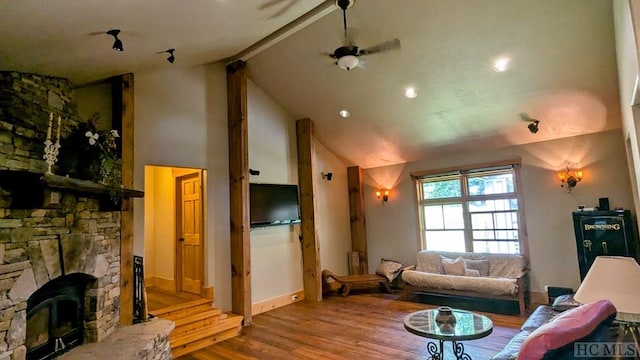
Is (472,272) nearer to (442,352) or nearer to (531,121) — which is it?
(531,121)

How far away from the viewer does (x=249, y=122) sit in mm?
5910

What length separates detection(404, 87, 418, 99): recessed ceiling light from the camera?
5227mm

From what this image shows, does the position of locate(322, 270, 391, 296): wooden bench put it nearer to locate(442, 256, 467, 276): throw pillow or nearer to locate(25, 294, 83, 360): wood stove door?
locate(442, 256, 467, 276): throw pillow

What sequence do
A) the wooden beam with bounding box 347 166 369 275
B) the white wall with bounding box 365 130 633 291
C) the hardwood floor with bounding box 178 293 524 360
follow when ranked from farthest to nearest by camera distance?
1. the wooden beam with bounding box 347 166 369 275
2. the white wall with bounding box 365 130 633 291
3. the hardwood floor with bounding box 178 293 524 360

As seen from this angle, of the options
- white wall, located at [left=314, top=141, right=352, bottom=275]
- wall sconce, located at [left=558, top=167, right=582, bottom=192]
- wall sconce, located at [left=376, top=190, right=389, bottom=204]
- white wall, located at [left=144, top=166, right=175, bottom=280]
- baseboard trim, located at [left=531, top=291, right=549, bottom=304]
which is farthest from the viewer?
wall sconce, located at [left=376, top=190, right=389, bottom=204]

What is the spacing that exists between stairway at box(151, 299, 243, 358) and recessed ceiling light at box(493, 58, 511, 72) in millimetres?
4830

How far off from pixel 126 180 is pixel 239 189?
1598mm

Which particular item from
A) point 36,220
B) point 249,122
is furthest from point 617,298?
point 249,122

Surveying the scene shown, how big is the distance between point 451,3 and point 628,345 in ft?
11.5

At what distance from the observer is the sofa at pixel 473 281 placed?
17.1ft

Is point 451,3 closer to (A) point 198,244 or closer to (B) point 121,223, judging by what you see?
(B) point 121,223

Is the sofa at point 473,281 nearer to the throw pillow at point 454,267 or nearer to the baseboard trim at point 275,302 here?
the throw pillow at point 454,267

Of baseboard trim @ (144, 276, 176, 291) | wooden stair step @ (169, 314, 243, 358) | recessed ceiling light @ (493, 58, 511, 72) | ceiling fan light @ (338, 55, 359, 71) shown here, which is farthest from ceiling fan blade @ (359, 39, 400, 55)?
baseboard trim @ (144, 276, 176, 291)

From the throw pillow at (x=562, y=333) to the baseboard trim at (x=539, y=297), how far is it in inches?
163
